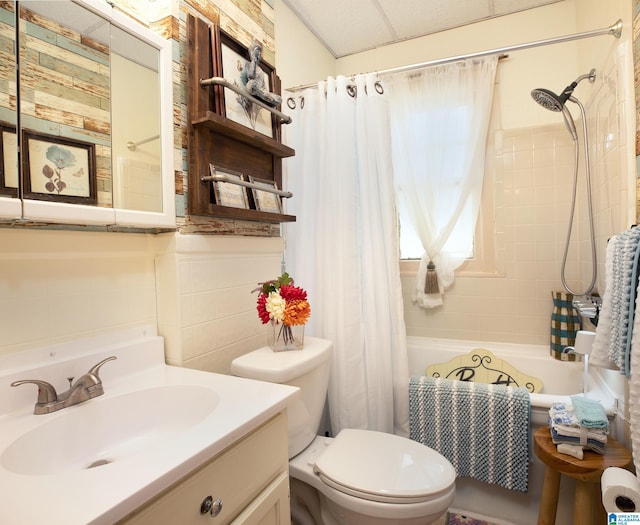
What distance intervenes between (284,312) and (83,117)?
0.80 metres

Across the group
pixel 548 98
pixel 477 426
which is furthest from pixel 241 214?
pixel 548 98

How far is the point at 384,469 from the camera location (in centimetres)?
113

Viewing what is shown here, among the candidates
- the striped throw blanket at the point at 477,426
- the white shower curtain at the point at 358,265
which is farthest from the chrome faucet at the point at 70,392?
the striped throw blanket at the point at 477,426

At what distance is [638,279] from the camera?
885 millimetres

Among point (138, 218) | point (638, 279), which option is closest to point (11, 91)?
point (138, 218)

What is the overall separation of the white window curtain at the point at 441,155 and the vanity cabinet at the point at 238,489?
5.61 ft

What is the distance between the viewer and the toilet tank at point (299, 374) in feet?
3.72

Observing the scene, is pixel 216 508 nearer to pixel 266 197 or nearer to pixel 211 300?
pixel 211 300

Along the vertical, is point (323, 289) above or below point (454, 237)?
below

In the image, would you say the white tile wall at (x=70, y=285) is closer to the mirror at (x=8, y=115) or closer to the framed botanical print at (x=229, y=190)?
the mirror at (x=8, y=115)

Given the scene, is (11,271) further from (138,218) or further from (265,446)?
(265,446)

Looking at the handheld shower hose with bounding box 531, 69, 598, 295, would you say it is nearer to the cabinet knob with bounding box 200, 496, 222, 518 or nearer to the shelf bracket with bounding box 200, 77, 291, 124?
the shelf bracket with bounding box 200, 77, 291, 124

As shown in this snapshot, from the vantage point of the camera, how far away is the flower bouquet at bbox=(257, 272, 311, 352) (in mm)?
1231

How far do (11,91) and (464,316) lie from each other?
2.39 metres
